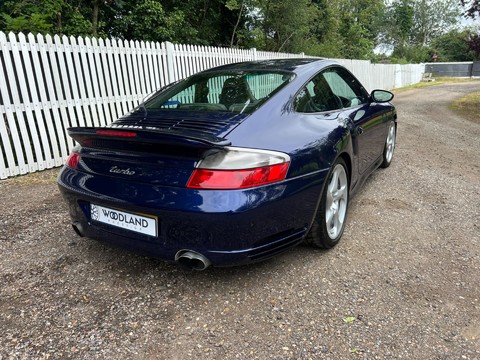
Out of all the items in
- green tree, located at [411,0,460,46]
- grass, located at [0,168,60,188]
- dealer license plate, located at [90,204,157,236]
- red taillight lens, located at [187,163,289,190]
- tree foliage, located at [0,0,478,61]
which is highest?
green tree, located at [411,0,460,46]

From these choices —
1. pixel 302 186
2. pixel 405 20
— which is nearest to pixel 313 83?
pixel 302 186

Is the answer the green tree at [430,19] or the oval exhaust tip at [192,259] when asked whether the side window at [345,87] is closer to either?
the oval exhaust tip at [192,259]

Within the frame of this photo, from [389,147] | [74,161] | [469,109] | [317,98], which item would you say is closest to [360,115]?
[317,98]

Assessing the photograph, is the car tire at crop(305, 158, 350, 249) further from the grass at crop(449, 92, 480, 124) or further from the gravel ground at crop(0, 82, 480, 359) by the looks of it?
the grass at crop(449, 92, 480, 124)

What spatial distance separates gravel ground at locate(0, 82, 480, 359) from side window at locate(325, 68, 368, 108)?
115 cm

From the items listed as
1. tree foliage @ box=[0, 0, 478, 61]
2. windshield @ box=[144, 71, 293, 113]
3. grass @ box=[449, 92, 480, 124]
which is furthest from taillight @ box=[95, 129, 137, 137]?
grass @ box=[449, 92, 480, 124]

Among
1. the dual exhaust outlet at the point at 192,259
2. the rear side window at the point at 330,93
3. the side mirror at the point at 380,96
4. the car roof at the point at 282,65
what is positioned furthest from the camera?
the side mirror at the point at 380,96

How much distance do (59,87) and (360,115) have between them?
4.23 m

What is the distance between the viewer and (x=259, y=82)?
2859 mm

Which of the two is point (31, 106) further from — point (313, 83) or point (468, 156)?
point (468, 156)

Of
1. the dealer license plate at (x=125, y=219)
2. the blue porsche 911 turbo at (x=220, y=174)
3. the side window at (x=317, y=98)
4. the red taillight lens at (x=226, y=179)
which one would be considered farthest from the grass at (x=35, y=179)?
the side window at (x=317, y=98)

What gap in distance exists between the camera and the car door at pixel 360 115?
337 cm

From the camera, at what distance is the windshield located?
2664 mm

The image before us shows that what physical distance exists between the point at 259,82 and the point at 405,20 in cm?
5901
